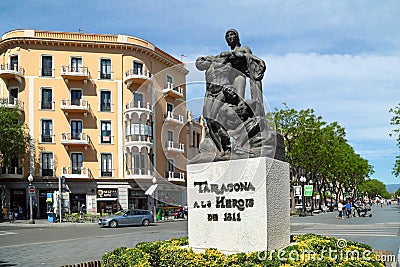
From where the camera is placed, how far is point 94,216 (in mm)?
40094

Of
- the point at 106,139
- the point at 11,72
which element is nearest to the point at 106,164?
the point at 106,139

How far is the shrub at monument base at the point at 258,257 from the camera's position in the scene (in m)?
7.11

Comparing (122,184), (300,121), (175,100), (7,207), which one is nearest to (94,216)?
(122,184)

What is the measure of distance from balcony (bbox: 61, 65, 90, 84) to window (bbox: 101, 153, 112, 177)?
24.7 ft

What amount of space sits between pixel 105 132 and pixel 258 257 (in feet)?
129

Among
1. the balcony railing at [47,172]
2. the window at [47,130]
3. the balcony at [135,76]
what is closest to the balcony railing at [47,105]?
the window at [47,130]

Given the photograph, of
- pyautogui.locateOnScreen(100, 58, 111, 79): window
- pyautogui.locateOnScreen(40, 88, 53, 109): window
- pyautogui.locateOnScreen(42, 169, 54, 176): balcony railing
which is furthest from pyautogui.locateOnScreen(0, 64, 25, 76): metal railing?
pyautogui.locateOnScreen(42, 169, 54, 176): balcony railing

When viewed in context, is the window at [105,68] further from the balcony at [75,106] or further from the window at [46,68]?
the window at [46,68]

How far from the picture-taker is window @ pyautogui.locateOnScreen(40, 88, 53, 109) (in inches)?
1729

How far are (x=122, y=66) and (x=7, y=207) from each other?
56.0 ft

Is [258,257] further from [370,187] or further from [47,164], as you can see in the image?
[370,187]

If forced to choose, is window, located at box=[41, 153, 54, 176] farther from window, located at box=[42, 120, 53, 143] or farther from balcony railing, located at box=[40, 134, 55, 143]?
window, located at box=[42, 120, 53, 143]

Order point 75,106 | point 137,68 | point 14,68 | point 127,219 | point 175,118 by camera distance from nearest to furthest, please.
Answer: point 175,118 < point 127,219 < point 14,68 < point 75,106 < point 137,68

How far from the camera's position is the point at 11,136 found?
3919 centimetres
